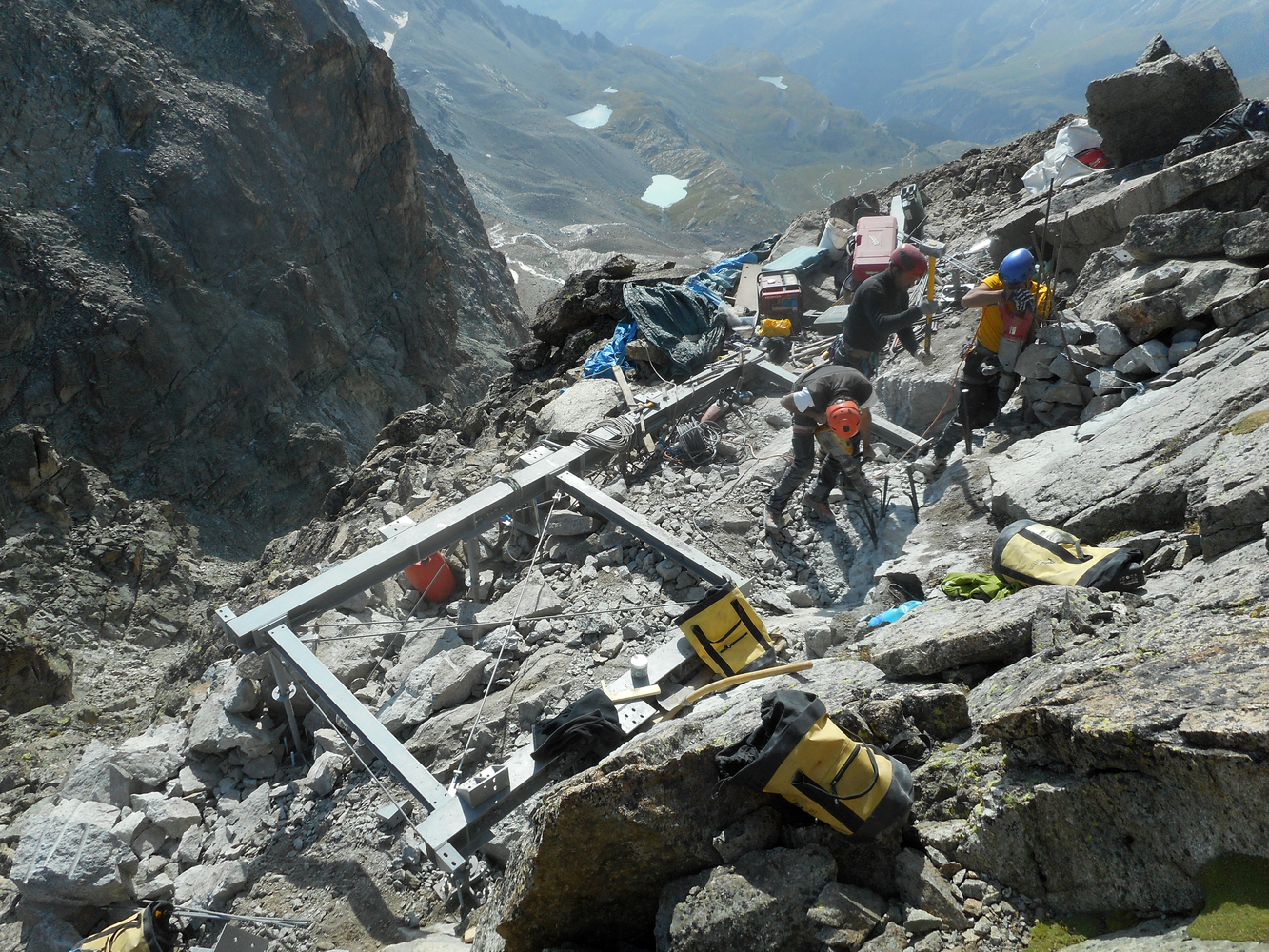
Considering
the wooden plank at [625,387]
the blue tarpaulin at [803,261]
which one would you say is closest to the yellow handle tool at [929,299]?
the blue tarpaulin at [803,261]

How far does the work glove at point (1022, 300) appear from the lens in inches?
279

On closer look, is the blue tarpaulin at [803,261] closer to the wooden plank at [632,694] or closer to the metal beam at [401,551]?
the metal beam at [401,551]

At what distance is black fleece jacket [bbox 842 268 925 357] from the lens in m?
8.04

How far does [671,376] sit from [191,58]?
3404cm

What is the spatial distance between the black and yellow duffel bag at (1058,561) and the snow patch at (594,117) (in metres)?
193

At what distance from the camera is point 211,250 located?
101 feet

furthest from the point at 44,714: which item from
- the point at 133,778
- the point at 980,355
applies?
the point at 980,355

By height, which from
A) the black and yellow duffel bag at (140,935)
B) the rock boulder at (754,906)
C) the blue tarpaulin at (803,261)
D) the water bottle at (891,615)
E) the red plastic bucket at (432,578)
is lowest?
the black and yellow duffel bag at (140,935)

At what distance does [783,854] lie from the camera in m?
3.24

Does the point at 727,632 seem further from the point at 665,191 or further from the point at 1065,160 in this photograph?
the point at 665,191

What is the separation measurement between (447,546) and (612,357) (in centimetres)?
478

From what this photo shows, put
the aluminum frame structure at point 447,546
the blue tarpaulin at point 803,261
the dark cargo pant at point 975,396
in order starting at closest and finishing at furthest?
the aluminum frame structure at point 447,546 → the dark cargo pant at point 975,396 → the blue tarpaulin at point 803,261

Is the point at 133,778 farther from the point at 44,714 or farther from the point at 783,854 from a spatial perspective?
the point at 44,714

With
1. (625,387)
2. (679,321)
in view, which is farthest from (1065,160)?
(625,387)
